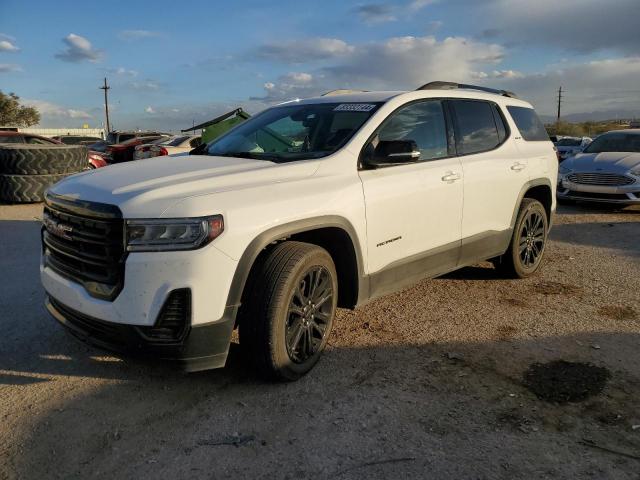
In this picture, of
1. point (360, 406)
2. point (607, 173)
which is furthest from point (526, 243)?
point (607, 173)

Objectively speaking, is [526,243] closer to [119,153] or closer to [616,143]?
[616,143]

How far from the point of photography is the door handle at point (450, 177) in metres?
4.30

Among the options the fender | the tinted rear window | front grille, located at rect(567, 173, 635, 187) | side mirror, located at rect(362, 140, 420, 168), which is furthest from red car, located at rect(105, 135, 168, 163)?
the fender

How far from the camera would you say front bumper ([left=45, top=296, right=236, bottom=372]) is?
2867 mm

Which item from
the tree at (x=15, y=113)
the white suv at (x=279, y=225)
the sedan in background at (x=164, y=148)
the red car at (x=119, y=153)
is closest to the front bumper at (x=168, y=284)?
the white suv at (x=279, y=225)

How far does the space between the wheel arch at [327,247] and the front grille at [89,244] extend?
2.05ft

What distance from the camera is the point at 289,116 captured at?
451 cm

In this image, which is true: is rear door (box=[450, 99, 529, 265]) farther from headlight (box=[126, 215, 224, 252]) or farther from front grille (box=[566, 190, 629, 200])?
front grille (box=[566, 190, 629, 200])

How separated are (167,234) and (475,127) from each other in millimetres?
3178

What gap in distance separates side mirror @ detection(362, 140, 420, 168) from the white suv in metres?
0.01

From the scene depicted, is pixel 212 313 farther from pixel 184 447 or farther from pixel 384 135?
pixel 384 135

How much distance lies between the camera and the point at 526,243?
565 centimetres

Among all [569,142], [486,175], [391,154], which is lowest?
[486,175]

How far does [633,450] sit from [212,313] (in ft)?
7.36
